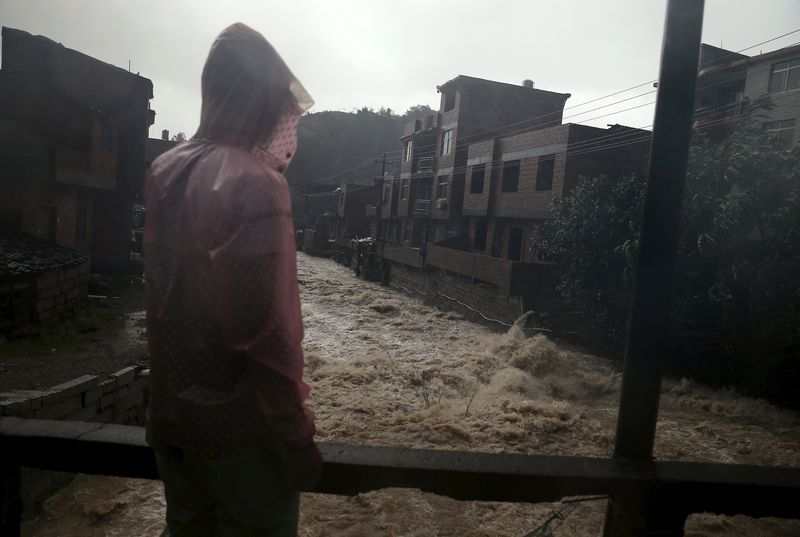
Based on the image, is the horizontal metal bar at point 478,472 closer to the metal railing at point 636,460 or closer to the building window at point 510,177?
the metal railing at point 636,460

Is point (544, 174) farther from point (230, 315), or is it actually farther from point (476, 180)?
point (230, 315)

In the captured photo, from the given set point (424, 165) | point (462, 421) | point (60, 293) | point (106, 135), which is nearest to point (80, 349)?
point (60, 293)

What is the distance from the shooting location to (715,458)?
7664mm

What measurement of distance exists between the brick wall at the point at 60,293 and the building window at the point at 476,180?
18.1 meters

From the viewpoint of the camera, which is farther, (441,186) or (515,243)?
(441,186)

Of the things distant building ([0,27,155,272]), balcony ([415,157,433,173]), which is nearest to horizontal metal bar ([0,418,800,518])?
distant building ([0,27,155,272])

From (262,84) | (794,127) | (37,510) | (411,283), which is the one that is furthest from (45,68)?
(794,127)

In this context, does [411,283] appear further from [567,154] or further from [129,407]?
[129,407]

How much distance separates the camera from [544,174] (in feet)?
70.1

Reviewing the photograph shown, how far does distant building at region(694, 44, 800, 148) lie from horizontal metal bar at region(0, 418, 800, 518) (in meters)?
16.9

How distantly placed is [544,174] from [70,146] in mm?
17018

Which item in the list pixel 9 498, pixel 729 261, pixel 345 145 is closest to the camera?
pixel 9 498

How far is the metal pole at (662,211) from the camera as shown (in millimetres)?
1784

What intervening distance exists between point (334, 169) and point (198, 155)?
2853 inches
